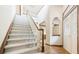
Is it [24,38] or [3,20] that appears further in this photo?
[24,38]

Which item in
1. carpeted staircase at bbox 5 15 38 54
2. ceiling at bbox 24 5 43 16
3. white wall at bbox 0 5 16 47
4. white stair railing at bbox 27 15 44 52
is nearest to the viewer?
ceiling at bbox 24 5 43 16

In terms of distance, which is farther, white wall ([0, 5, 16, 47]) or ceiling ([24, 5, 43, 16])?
white wall ([0, 5, 16, 47])

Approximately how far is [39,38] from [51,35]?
1436 millimetres

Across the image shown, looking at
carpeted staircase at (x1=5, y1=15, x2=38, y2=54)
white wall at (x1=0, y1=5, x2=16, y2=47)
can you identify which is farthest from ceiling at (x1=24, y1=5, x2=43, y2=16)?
carpeted staircase at (x1=5, y1=15, x2=38, y2=54)

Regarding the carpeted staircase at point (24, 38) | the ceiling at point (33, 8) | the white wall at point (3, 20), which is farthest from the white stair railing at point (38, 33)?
the white wall at point (3, 20)

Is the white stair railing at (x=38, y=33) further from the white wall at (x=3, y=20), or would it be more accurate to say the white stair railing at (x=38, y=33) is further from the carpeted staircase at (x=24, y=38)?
the white wall at (x=3, y=20)

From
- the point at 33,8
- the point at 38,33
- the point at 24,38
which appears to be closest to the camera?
the point at 33,8

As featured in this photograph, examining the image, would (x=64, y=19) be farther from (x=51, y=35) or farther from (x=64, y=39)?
(x=51, y=35)

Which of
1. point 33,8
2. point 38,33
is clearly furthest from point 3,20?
point 38,33

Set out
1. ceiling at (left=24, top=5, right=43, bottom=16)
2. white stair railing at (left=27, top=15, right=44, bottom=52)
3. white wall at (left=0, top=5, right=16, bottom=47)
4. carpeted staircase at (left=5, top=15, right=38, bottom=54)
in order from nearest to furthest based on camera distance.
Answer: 1. ceiling at (left=24, top=5, right=43, bottom=16)
2. white wall at (left=0, top=5, right=16, bottom=47)
3. carpeted staircase at (left=5, top=15, right=38, bottom=54)
4. white stair railing at (left=27, top=15, right=44, bottom=52)

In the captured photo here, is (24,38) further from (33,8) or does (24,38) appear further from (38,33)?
(33,8)

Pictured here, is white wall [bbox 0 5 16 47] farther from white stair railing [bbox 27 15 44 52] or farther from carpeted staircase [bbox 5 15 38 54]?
white stair railing [bbox 27 15 44 52]

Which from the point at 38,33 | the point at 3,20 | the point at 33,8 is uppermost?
the point at 33,8

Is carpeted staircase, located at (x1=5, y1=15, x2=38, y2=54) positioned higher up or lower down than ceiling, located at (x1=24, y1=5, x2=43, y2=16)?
lower down
